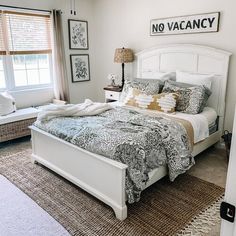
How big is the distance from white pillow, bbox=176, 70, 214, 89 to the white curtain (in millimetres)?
2209

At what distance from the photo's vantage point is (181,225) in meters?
2.05

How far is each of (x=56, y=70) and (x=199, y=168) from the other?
3087 mm

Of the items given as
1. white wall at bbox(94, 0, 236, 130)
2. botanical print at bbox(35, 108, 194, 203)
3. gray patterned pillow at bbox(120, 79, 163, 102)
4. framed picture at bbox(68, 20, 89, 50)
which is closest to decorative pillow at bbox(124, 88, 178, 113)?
gray patterned pillow at bbox(120, 79, 163, 102)

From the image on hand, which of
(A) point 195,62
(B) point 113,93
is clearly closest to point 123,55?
(B) point 113,93

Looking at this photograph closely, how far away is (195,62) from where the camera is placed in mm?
3566

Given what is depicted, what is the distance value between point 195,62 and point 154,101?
0.95m

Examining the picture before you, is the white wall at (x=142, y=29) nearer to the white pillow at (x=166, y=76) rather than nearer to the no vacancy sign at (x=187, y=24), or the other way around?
the no vacancy sign at (x=187, y=24)

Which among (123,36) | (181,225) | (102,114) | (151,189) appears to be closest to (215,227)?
(181,225)

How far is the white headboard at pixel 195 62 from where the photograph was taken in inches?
132

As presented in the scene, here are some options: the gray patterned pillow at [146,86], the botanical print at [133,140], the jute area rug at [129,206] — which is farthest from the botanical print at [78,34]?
the jute area rug at [129,206]

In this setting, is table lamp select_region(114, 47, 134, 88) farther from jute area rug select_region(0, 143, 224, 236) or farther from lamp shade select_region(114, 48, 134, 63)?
jute area rug select_region(0, 143, 224, 236)

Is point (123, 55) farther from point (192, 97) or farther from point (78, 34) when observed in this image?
point (192, 97)

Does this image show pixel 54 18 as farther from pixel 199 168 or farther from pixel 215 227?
pixel 215 227

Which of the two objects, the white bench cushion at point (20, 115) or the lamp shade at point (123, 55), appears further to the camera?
the lamp shade at point (123, 55)
